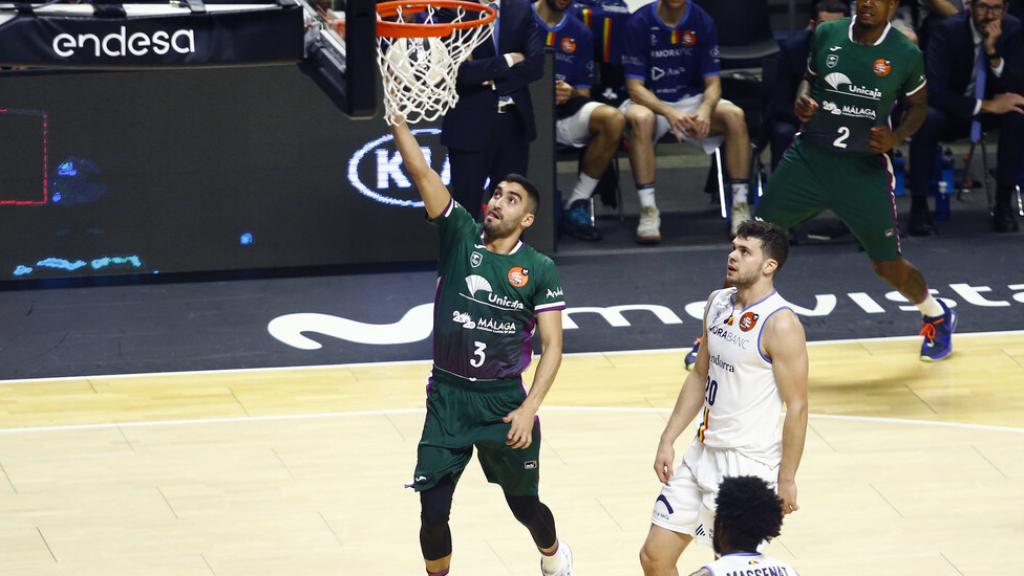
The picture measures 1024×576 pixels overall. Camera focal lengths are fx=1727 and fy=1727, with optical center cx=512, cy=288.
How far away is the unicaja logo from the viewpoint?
245 inches

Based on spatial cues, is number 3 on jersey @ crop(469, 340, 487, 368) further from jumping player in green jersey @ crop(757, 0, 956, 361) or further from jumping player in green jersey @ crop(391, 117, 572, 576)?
jumping player in green jersey @ crop(757, 0, 956, 361)

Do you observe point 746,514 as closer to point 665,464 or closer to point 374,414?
point 665,464

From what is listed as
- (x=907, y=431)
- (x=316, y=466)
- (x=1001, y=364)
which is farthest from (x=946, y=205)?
(x=316, y=466)

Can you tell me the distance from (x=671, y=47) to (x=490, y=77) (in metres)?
2.13

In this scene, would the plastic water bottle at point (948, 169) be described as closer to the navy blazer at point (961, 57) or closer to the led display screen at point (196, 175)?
the navy blazer at point (961, 57)

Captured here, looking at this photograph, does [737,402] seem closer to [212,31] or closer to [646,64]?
[212,31]

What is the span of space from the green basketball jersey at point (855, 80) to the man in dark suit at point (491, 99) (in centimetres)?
221

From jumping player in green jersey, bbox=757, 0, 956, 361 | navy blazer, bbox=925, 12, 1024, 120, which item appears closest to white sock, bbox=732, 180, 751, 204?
navy blazer, bbox=925, 12, 1024, 120

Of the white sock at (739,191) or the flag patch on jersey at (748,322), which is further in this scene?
the white sock at (739,191)

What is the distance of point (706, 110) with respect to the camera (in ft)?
41.4

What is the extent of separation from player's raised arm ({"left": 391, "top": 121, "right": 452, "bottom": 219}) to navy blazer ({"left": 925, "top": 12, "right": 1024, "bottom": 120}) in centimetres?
715

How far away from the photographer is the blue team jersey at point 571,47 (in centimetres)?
Answer: 1274

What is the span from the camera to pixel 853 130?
31.6 feet

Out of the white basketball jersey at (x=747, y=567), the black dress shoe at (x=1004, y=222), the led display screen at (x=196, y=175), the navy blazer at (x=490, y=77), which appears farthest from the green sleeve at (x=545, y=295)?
the black dress shoe at (x=1004, y=222)
